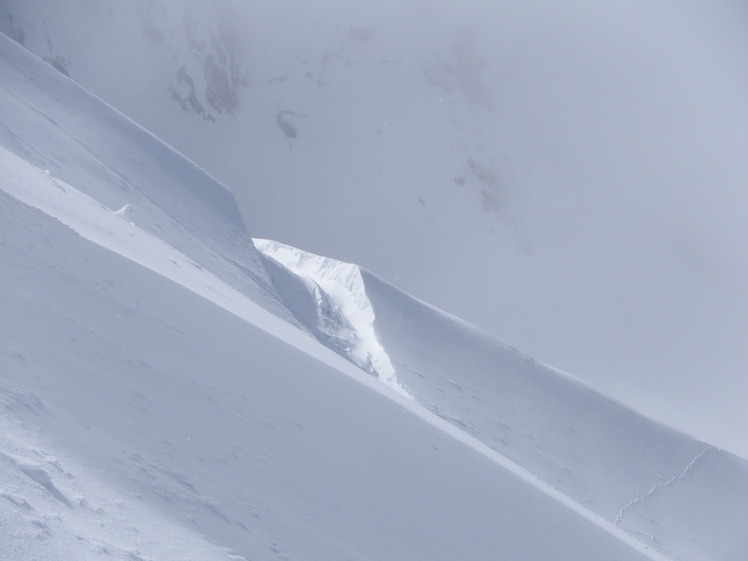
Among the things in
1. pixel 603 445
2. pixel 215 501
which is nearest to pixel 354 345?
pixel 603 445

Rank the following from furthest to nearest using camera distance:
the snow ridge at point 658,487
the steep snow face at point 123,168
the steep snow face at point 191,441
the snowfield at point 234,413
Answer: the snow ridge at point 658,487 < the steep snow face at point 123,168 < the snowfield at point 234,413 < the steep snow face at point 191,441

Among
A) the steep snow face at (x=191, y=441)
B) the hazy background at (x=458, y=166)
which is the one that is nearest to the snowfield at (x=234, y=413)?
the steep snow face at (x=191, y=441)

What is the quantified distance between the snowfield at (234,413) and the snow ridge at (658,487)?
28mm

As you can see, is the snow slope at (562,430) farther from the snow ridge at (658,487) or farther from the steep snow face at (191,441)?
the steep snow face at (191,441)

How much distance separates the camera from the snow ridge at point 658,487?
365 inches

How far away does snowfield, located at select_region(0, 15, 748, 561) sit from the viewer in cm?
279

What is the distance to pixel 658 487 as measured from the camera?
10023 millimetres

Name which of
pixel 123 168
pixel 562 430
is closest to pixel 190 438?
pixel 123 168

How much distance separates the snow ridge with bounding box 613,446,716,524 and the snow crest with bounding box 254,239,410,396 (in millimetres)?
2519

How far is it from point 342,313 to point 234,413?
7.11 m

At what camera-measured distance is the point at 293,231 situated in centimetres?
2652

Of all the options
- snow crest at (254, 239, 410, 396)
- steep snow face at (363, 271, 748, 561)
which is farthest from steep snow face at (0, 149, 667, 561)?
snow crest at (254, 239, 410, 396)

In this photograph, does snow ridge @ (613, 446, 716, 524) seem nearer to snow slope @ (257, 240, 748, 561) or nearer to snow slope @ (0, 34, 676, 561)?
snow slope @ (257, 240, 748, 561)

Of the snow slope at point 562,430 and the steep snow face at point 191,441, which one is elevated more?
the snow slope at point 562,430
